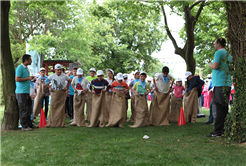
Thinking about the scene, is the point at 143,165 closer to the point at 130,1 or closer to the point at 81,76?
the point at 81,76

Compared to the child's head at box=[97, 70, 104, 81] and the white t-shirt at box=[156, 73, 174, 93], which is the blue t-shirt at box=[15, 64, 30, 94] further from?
the white t-shirt at box=[156, 73, 174, 93]

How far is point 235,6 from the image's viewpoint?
6289 mm

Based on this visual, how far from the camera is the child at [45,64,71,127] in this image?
9031mm

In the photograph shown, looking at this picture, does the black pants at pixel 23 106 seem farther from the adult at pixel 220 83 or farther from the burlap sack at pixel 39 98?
the adult at pixel 220 83

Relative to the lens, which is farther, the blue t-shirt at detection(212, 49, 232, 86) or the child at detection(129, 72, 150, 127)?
the child at detection(129, 72, 150, 127)

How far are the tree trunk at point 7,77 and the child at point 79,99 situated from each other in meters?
2.04

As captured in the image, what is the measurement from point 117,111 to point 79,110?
140 cm

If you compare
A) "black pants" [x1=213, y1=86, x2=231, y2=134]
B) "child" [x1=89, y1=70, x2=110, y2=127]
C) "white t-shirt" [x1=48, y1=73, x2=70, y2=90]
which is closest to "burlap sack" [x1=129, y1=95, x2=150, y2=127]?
"child" [x1=89, y1=70, x2=110, y2=127]

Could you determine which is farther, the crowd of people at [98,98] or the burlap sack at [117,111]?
the burlap sack at [117,111]

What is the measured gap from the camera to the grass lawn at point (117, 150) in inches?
185

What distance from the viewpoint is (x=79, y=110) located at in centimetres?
944

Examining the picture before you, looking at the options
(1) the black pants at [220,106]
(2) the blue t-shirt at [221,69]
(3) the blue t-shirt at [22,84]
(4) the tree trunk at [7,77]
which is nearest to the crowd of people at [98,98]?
(3) the blue t-shirt at [22,84]

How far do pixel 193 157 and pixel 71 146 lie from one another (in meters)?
2.69

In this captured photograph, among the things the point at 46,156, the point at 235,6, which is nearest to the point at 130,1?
the point at 235,6
